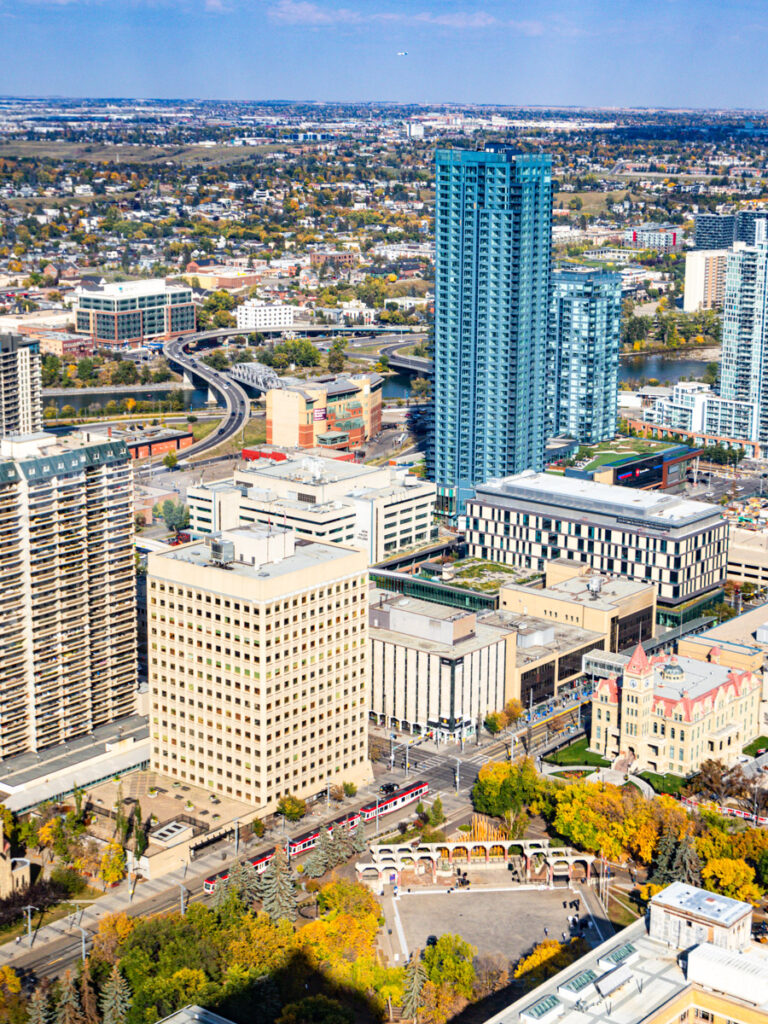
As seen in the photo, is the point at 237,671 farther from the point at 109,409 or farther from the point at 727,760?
the point at 109,409

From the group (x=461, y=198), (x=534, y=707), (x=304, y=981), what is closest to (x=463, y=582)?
(x=534, y=707)

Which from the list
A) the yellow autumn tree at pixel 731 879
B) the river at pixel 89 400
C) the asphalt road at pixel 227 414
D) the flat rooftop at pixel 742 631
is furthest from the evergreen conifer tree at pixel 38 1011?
the river at pixel 89 400

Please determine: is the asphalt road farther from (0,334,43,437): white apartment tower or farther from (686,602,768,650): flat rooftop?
(686,602,768,650): flat rooftop

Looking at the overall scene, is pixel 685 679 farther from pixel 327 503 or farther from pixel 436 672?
pixel 327 503

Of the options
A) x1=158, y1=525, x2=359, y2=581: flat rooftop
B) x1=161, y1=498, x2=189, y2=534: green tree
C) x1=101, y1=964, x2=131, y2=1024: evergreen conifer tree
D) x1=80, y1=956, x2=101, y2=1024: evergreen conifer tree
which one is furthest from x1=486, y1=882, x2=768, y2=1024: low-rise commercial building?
x1=161, y1=498, x2=189, y2=534: green tree

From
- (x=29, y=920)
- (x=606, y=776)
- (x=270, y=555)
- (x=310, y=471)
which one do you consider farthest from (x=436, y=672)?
(x=29, y=920)

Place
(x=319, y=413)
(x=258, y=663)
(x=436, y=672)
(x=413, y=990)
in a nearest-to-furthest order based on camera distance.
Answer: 1. (x=413, y=990)
2. (x=258, y=663)
3. (x=436, y=672)
4. (x=319, y=413)
